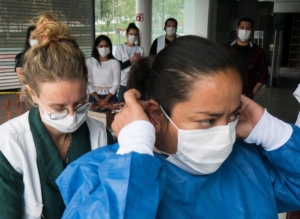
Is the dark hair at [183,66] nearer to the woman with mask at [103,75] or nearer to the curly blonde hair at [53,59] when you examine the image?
the curly blonde hair at [53,59]

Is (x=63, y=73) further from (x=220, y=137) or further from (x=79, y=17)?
(x=79, y=17)

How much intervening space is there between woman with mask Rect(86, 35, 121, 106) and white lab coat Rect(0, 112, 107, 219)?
2852mm

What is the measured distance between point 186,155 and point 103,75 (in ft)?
10.7

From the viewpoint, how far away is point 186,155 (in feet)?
3.53

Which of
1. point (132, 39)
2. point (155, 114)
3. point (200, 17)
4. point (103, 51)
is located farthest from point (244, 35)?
point (155, 114)

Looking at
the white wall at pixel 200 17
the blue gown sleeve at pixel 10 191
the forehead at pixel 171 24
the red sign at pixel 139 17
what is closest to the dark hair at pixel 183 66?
the blue gown sleeve at pixel 10 191

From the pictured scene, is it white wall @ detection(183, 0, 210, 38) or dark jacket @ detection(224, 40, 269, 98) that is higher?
white wall @ detection(183, 0, 210, 38)

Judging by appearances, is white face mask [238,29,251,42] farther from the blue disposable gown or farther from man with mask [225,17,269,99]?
the blue disposable gown

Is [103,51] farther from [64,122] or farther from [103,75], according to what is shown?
[64,122]

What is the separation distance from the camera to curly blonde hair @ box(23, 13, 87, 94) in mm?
1431

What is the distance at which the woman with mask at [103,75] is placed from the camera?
4.22m

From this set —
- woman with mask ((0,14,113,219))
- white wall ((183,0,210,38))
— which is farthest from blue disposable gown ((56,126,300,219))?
white wall ((183,0,210,38))

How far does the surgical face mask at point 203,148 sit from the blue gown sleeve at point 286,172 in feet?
0.70

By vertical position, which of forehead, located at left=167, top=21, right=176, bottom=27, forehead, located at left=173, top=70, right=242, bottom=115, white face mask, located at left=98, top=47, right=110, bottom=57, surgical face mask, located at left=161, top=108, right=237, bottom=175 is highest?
forehead, located at left=167, top=21, right=176, bottom=27
